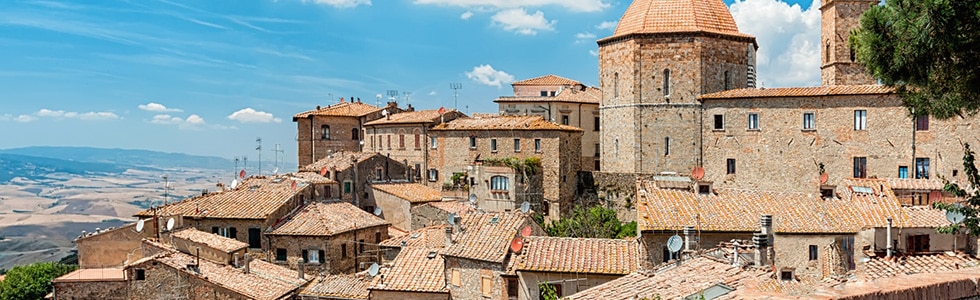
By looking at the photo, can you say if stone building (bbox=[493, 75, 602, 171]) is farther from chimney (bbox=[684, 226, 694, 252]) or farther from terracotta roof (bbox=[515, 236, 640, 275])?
chimney (bbox=[684, 226, 694, 252])


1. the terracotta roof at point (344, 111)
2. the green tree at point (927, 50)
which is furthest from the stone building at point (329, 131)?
the green tree at point (927, 50)

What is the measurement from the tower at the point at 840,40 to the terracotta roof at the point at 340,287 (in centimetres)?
2807

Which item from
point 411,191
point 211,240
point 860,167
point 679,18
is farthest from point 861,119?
point 211,240

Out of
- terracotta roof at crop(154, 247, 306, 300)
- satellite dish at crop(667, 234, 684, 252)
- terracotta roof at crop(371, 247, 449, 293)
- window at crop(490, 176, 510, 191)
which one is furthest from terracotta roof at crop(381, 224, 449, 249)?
satellite dish at crop(667, 234, 684, 252)

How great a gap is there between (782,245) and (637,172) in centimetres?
2091

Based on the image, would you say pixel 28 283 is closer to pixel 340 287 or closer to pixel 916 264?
pixel 340 287

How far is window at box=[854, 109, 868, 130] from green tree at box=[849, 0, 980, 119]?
68.7 feet

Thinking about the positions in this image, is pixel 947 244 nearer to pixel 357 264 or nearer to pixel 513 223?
pixel 513 223

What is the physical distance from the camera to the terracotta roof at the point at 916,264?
17.2 m

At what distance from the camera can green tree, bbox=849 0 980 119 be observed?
39.5 feet

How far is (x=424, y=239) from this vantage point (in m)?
30.9

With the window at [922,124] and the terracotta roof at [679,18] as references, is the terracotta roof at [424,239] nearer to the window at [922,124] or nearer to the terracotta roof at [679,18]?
the terracotta roof at [679,18]

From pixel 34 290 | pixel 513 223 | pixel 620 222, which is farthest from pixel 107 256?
pixel 620 222

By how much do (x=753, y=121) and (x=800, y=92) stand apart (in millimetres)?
2494
